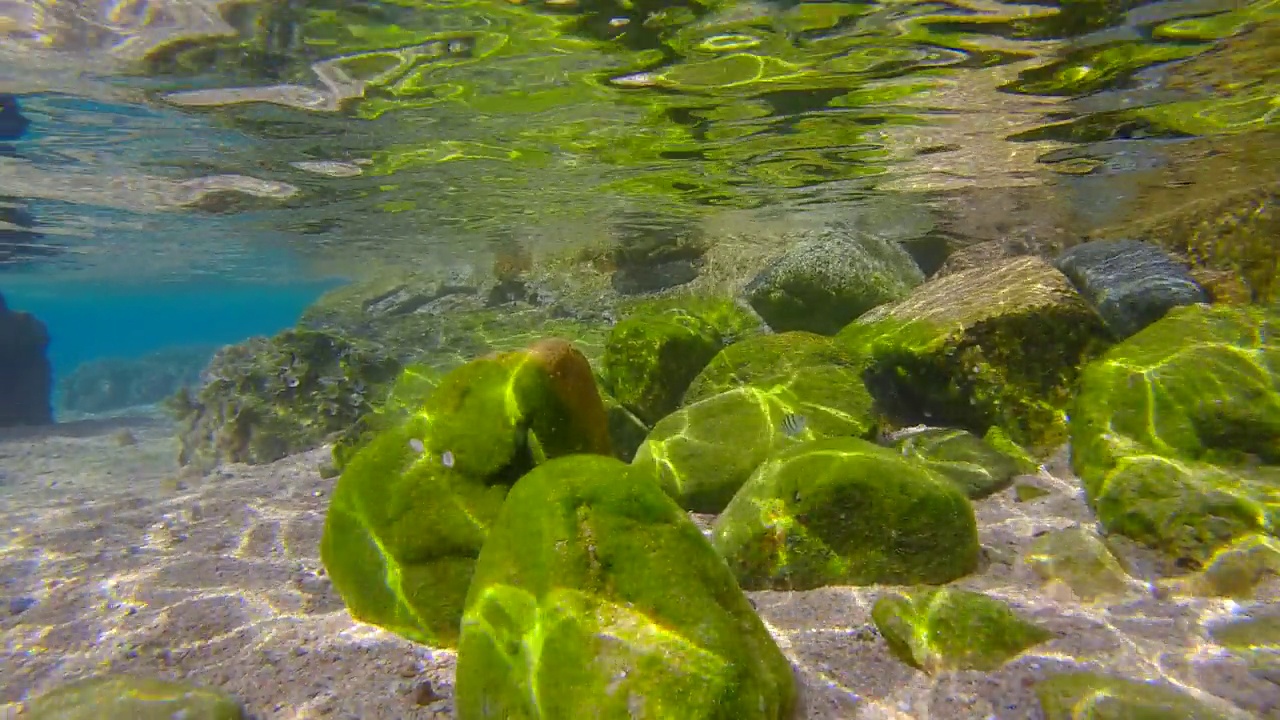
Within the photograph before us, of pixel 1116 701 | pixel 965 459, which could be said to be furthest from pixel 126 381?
pixel 1116 701

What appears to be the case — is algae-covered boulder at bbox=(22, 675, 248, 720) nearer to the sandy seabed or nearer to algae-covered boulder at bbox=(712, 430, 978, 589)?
the sandy seabed

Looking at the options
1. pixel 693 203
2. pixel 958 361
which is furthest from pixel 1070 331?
pixel 693 203

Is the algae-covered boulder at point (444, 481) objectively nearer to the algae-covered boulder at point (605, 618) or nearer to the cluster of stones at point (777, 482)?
the cluster of stones at point (777, 482)

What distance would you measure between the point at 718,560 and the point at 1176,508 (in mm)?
3331

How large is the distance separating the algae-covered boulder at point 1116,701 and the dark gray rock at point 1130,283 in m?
5.84

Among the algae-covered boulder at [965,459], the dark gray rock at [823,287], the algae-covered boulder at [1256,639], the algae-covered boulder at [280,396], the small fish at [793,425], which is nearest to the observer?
the algae-covered boulder at [1256,639]

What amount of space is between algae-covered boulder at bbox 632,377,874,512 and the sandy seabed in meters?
1.39

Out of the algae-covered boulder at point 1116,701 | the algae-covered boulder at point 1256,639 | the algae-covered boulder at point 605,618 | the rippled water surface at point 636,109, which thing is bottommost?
the algae-covered boulder at point 1256,639

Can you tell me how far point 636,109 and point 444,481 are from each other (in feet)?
21.1

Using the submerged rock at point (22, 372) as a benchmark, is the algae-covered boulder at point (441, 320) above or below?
above

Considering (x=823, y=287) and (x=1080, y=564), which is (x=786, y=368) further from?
(x=823, y=287)

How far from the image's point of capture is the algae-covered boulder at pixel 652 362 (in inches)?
297

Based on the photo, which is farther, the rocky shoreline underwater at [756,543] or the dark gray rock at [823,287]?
the dark gray rock at [823,287]

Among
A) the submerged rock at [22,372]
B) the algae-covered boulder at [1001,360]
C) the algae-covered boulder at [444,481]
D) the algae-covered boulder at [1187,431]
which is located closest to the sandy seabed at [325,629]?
the algae-covered boulder at [444,481]
